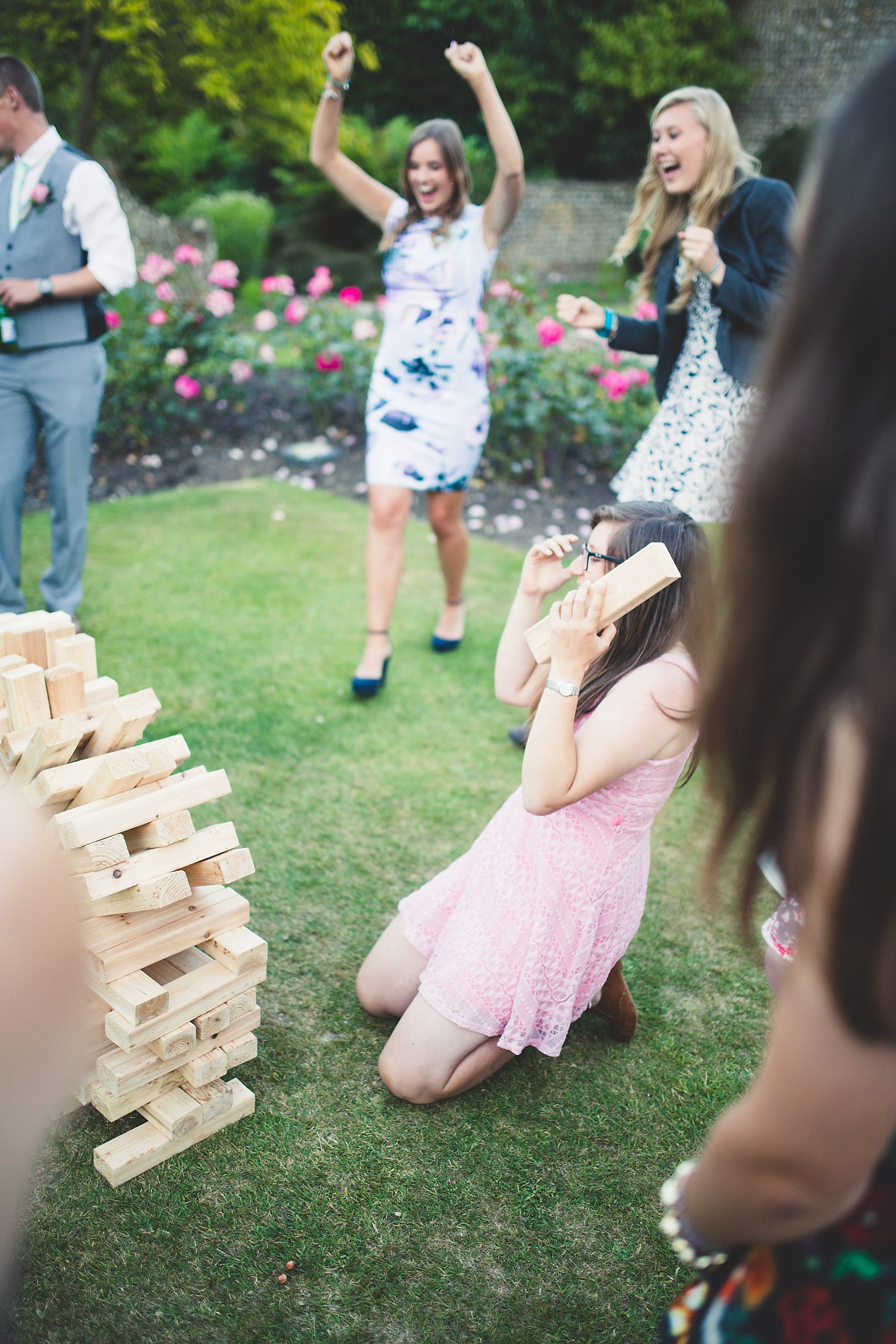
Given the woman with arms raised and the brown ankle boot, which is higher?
the woman with arms raised

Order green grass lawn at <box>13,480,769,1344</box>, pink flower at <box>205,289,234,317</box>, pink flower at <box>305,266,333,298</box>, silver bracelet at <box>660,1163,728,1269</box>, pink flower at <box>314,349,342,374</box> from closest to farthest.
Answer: silver bracelet at <box>660,1163,728,1269</box> → green grass lawn at <box>13,480,769,1344</box> → pink flower at <box>305,266,333,298</box> → pink flower at <box>205,289,234,317</box> → pink flower at <box>314,349,342,374</box>

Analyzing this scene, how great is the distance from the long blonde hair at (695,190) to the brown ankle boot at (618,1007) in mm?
2292

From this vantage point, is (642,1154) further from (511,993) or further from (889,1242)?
(889,1242)

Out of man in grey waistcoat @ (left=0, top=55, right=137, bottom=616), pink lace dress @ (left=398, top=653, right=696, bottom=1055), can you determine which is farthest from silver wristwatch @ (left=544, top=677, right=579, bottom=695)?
man in grey waistcoat @ (left=0, top=55, right=137, bottom=616)

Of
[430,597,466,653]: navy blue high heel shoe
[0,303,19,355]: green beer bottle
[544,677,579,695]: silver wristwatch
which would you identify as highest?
[0,303,19,355]: green beer bottle

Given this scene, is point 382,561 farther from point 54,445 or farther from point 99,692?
point 99,692

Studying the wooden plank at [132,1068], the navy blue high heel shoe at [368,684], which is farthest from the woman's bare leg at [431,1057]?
the navy blue high heel shoe at [368,684]

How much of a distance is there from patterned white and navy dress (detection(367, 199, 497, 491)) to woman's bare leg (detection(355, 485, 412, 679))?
65mm

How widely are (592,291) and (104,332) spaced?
52.8ft

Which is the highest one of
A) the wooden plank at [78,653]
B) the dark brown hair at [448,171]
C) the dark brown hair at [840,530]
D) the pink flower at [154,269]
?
the dark brown hair at [448,171]

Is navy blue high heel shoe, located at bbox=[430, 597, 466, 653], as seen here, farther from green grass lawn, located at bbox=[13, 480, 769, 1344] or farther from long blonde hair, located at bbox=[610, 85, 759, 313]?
long blonde hair, located at bbox=[610, 85, 759, 313]

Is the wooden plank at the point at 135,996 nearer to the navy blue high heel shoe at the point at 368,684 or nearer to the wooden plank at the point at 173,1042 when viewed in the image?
the wooden plank at the point at 173,1042

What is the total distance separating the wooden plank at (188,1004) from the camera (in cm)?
159

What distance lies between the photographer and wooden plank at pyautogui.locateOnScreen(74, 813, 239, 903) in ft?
4.99
